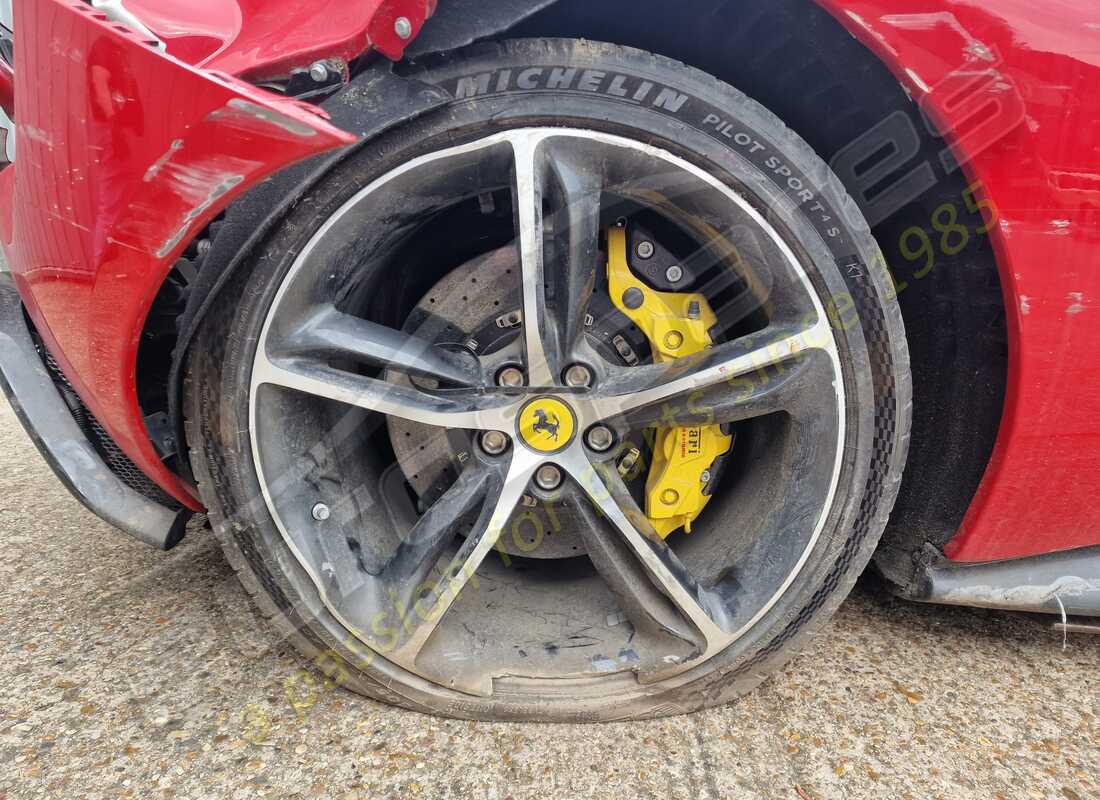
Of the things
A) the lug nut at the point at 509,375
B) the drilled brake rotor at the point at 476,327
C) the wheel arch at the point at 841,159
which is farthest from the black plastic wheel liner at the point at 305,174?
the lug nut at the point at 509,375

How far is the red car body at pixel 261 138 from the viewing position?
2.95 ft

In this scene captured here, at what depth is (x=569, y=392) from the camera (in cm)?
117

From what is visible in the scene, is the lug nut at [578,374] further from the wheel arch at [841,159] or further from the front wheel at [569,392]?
the wheel arch at [841,159]

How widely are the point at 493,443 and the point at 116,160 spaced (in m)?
0.75

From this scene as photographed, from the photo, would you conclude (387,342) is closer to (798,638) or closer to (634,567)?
(634,567)

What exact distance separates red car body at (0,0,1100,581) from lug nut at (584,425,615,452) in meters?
0.67

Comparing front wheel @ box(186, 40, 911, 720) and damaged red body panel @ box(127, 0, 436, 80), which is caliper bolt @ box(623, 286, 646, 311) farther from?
damaged red body panel @ box(127, 0, 436, 80)

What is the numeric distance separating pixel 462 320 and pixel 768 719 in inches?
40.5

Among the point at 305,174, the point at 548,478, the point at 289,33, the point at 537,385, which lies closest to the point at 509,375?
the point at 537,385

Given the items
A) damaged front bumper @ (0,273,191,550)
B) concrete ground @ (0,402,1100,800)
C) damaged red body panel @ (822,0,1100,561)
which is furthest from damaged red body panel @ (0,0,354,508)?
damaged red body panel @ (822,0,1100,561)

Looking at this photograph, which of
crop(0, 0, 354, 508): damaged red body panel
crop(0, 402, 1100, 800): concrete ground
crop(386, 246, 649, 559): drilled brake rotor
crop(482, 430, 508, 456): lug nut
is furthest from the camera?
crop(386, 246, 649, 559): drilled brake rotor

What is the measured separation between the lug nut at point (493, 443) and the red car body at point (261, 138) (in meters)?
0.58

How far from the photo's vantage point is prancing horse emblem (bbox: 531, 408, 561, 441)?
1191 millimetres

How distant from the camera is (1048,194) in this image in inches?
40.9
